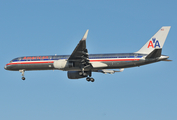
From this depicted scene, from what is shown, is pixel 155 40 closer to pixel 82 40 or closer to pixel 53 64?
pixel 82 40

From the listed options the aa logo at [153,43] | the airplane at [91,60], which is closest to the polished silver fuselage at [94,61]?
the airplane at [91,60]

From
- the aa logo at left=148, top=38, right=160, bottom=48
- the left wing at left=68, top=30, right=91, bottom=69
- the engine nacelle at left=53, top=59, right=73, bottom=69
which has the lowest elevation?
the engine nacelle at left=53, top=59, right=73, bottom=69

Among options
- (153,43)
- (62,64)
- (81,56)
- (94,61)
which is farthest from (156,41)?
(62,64)

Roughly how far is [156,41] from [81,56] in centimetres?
1288

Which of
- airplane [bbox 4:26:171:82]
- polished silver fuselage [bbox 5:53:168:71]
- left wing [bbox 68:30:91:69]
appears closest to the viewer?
left wing [bbox 68:30:91:69]

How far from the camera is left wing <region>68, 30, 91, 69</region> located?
1983 inches

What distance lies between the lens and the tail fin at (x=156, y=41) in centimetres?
5574

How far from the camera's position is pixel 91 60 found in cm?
5600

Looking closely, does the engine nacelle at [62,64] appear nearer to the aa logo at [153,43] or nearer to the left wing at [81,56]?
the left wing at [81,56]

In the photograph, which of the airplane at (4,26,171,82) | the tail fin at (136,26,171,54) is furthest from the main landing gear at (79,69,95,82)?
the tail fin at (136,26,171,54)

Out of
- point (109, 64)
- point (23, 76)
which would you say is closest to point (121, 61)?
point (109, 64)

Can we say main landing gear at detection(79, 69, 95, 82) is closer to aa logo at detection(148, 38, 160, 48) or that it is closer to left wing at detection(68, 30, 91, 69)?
left wing at detection(68, 30, 91, 69)

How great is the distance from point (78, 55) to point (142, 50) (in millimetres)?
11083

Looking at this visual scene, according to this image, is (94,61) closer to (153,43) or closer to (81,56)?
(81,56)
